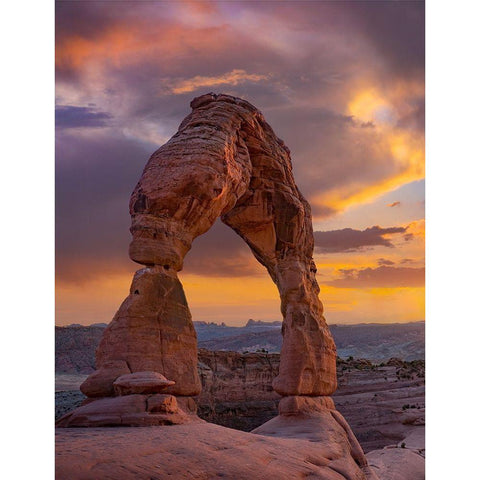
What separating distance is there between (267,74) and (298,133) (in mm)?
2590

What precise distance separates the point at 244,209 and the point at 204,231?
3.39m

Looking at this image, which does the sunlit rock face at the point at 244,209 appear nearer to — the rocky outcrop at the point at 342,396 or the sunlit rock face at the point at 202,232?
the sunlit rock face at the point at 202,232

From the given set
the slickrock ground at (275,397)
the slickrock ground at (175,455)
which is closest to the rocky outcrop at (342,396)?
the slickrock ground at (275,397)

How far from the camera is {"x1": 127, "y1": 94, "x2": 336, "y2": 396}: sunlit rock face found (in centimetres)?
1080

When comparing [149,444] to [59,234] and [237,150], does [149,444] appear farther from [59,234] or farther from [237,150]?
[237,150]

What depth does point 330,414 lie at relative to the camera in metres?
13.4

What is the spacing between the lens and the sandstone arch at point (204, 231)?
10047 mm

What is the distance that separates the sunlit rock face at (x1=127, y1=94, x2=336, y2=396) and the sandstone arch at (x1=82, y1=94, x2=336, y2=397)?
2cm

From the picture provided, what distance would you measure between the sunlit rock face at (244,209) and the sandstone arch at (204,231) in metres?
0.02

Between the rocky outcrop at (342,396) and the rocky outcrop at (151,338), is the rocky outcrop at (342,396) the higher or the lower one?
the lower one

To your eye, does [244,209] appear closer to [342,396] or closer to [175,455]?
[175,455]

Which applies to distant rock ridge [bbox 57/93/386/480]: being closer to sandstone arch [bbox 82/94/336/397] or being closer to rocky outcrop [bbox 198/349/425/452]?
sandstone arch [bbox 82/94/336/397]
